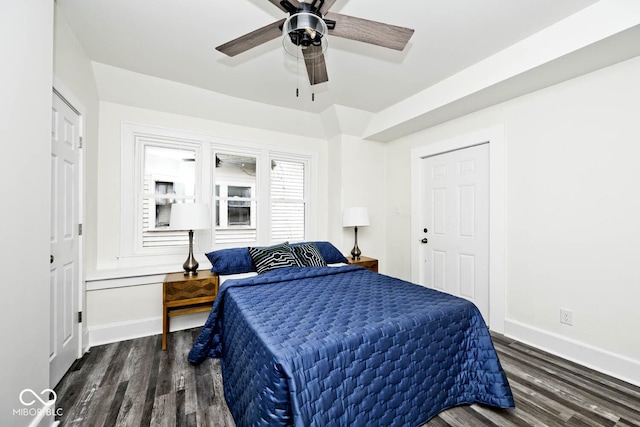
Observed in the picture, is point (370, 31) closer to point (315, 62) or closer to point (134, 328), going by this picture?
point (315, 62)

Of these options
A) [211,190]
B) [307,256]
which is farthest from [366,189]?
[211,190]

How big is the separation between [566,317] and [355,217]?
89.2 inches

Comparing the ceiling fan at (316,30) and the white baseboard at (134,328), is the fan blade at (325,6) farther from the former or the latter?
the white baseboard at (134,328)

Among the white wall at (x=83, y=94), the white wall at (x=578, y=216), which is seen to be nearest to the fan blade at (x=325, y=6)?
the white wall at (x=83, y=94)

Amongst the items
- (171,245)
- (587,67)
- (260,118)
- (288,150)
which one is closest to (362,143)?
(288,150)

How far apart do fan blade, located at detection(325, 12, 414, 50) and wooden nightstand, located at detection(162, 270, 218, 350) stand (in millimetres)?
2361

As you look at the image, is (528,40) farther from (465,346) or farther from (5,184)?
(5,184)

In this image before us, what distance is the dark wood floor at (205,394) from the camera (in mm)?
1576

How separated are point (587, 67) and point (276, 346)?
3023 mm

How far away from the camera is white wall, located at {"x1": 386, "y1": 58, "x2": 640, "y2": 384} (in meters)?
2.01

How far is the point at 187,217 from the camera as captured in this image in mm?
2689

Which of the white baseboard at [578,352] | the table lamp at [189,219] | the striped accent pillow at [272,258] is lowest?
the white baseboard at [578,352]

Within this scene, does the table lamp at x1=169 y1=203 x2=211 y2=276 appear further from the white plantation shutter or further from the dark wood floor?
the white plantation shutter

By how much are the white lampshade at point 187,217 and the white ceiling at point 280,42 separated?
1360mm
